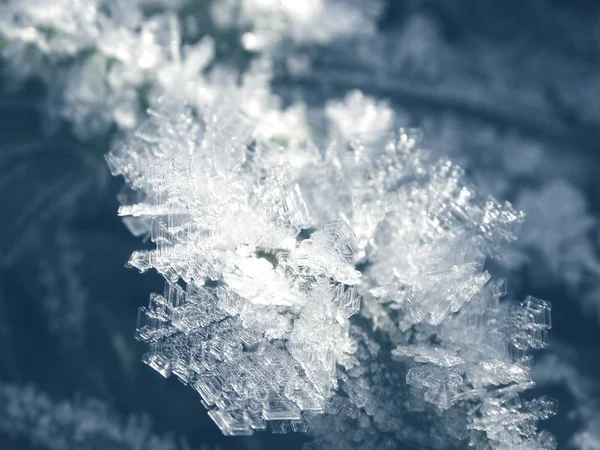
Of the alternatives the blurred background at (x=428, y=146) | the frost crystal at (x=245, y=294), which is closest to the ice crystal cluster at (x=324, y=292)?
the frost crystal at (x=245, y=294)

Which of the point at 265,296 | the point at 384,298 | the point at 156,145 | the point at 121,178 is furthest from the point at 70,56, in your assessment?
the point at 384,298

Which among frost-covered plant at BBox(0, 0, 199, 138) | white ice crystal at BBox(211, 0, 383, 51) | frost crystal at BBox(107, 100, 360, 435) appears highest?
white ice crystal at BBox(211, 0, 383, 51)

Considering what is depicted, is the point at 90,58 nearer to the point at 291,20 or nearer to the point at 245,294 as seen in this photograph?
the point at 291,20

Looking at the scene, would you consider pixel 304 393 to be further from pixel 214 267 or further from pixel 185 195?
pixel 185 195

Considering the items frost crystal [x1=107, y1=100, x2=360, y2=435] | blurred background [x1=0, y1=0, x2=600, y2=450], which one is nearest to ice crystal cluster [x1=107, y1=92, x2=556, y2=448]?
frost crystal [x1=107, y1=100, x2=360, y2=435]

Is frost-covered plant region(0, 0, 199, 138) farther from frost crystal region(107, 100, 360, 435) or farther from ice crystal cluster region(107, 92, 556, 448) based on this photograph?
frost crystal region(107, 100, 360, 435)

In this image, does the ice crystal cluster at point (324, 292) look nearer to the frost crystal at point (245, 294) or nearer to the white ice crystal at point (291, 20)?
the frost crystal at point (245, 294)
